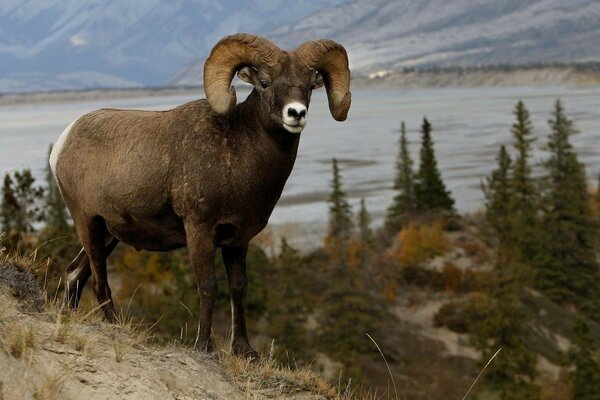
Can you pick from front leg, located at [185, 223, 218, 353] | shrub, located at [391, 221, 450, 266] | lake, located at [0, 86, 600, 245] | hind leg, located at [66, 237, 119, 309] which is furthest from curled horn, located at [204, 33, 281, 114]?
shrub, located at [391, 221, 450, 266]

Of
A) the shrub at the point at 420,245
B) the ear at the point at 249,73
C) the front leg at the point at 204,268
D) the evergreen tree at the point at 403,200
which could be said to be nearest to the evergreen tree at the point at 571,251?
the shrub at the point at 420,245

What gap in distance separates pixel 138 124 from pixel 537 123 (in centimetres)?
13528

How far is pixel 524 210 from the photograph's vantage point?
74.5 metres

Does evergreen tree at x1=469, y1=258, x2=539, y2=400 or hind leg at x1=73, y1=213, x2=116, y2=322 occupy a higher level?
hind leg at x1=73, y1=213, x2=116, y2=322

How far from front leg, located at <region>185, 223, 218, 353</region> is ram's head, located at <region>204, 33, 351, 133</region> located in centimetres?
105

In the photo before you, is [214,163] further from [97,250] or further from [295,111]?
[97,250]

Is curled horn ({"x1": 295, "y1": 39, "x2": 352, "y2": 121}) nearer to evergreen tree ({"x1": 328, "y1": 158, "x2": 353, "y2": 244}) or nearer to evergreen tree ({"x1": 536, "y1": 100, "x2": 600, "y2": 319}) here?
evergreen tree ({"x1": 536, "y1": 100, "x2": 600, "y2": 319})

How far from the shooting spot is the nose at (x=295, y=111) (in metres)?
6.69

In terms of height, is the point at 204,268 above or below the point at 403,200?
above

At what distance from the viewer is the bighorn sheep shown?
7.12 metres

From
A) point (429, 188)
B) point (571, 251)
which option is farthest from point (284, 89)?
point (429, 188)

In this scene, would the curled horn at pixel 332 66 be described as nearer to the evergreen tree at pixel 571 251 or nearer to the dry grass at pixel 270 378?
the dry grass at pixel 270 378

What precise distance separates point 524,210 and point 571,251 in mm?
7892

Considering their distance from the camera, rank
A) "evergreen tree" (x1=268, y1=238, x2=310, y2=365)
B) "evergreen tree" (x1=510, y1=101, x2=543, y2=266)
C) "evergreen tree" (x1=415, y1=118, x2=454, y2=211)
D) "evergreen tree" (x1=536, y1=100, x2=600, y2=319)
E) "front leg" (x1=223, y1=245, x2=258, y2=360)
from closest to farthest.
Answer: "front leg" (x1=223, y1=245, x2=258, y2=360) < "evergreen tree" (x1=268, y1=238, x2=310, y2=365) < "evergreen tree" (x1=536, y1=100, x2=600, y2=319) < "evergreen tree" (x1=510, y1=101, x2=543, y2=266) < "evergreen tree" (x1=415, y1=118, x2=454, y2=211)
